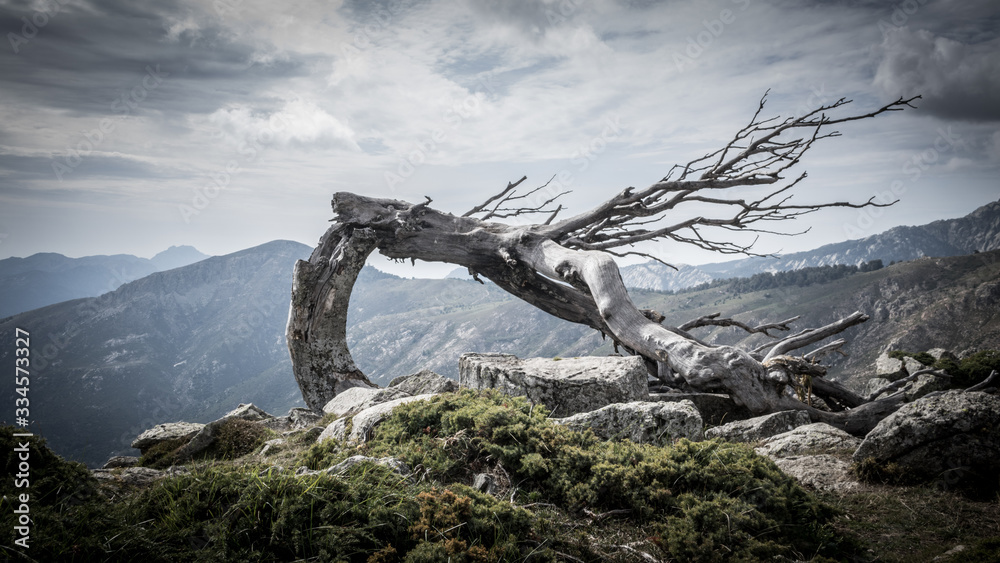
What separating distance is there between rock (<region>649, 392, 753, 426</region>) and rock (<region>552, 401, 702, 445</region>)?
10.4 feet

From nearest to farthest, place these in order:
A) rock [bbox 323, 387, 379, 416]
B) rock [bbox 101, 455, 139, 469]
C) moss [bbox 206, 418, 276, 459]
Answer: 1. moss [bbox 206, 418, 276, 459]
2. rock [bbox 101, 455, 139, 469]
3. rock [bbox 323, 387, 379, 416]


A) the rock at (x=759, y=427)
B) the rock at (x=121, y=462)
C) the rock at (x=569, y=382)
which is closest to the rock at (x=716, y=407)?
the rock at (x=759, y=427)

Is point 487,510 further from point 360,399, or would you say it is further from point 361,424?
point 360,399

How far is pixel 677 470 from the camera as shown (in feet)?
18.0

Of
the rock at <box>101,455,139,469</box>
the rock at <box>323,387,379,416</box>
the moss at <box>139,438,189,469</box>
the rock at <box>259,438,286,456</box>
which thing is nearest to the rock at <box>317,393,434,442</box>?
the rock at <box>259,438,286,456</box>

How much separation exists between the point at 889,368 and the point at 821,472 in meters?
8.98

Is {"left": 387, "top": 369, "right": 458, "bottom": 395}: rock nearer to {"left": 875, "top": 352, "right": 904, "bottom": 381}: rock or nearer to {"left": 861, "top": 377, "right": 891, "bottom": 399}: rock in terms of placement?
{"left": 861, "top": 377, "right": 891, "bottom": 399}: rock

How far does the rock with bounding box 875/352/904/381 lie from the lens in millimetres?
12516

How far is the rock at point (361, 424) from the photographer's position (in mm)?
7645

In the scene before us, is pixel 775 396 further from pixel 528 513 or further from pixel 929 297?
pixel 929 297

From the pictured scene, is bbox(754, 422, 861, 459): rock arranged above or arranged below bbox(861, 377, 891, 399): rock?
above

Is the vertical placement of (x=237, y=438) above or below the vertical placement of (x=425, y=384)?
below

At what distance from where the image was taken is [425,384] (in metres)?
11.2

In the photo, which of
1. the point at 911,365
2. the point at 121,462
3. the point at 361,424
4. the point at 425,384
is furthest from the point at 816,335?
the point at 121,462
